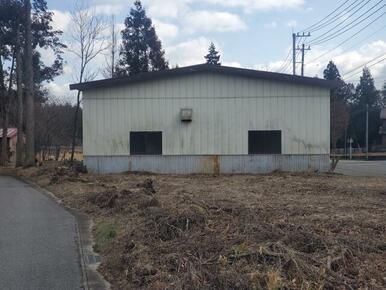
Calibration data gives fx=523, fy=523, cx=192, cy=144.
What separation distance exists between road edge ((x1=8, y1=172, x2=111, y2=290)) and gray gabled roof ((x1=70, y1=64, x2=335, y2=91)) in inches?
452

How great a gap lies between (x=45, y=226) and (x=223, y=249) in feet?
18.2

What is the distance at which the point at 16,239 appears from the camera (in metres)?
9.40

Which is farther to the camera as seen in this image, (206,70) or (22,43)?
(22,43)

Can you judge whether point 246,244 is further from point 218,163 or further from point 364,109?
point 364,109

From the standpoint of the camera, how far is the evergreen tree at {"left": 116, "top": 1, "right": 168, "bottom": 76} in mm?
53344

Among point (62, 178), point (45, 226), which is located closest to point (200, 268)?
point (45, 226)

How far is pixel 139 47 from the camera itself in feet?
177

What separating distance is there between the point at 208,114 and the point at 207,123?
423 mm

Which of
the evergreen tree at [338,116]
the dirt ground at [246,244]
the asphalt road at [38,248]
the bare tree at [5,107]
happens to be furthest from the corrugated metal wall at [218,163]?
the evergreen tree at [338,116]

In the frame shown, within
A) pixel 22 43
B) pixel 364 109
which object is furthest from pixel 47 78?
pixel 364 109

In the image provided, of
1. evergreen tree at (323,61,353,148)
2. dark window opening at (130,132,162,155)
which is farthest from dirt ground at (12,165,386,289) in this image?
evergreen tree at (323,61,353,148)

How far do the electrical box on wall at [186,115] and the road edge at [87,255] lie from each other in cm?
1110

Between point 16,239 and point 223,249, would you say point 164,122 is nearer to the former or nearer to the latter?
point 16,239

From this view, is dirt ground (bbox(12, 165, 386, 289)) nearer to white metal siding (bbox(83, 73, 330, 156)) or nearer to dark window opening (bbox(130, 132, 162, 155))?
white metal siding (bbox(83, 73, 330, 156))
